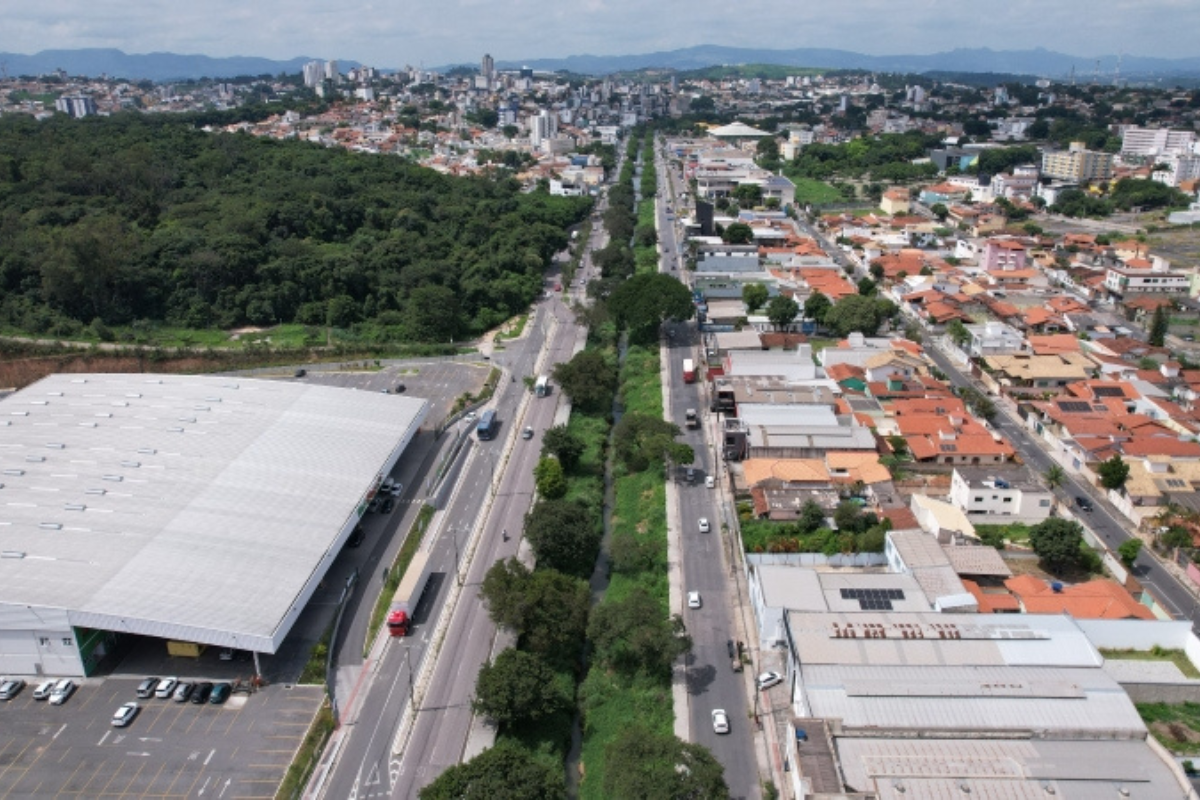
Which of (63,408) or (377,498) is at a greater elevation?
(63,408)

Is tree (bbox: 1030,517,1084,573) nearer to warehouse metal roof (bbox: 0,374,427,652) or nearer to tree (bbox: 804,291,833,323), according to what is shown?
warehouse metal roof (bbox: 0,374,427,652)

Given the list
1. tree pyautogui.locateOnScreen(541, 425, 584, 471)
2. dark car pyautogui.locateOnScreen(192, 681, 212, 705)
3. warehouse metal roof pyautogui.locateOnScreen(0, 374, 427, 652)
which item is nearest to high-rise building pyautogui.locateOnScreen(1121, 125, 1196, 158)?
tree pyautogui.locateOnScreen(541, 425, 584, 471)

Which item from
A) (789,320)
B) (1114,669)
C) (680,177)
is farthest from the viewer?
(680,177)

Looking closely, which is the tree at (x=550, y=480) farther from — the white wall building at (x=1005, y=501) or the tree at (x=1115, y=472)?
the tree at (x=1115, y=472)

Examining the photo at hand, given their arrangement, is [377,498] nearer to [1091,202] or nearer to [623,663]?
[623,663]

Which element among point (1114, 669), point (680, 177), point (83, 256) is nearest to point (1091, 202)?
point (680, 177)

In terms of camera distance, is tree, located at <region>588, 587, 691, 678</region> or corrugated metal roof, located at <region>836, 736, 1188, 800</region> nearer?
corrugated metal roof, located at <region>836, 736, 1188, 800</region>
